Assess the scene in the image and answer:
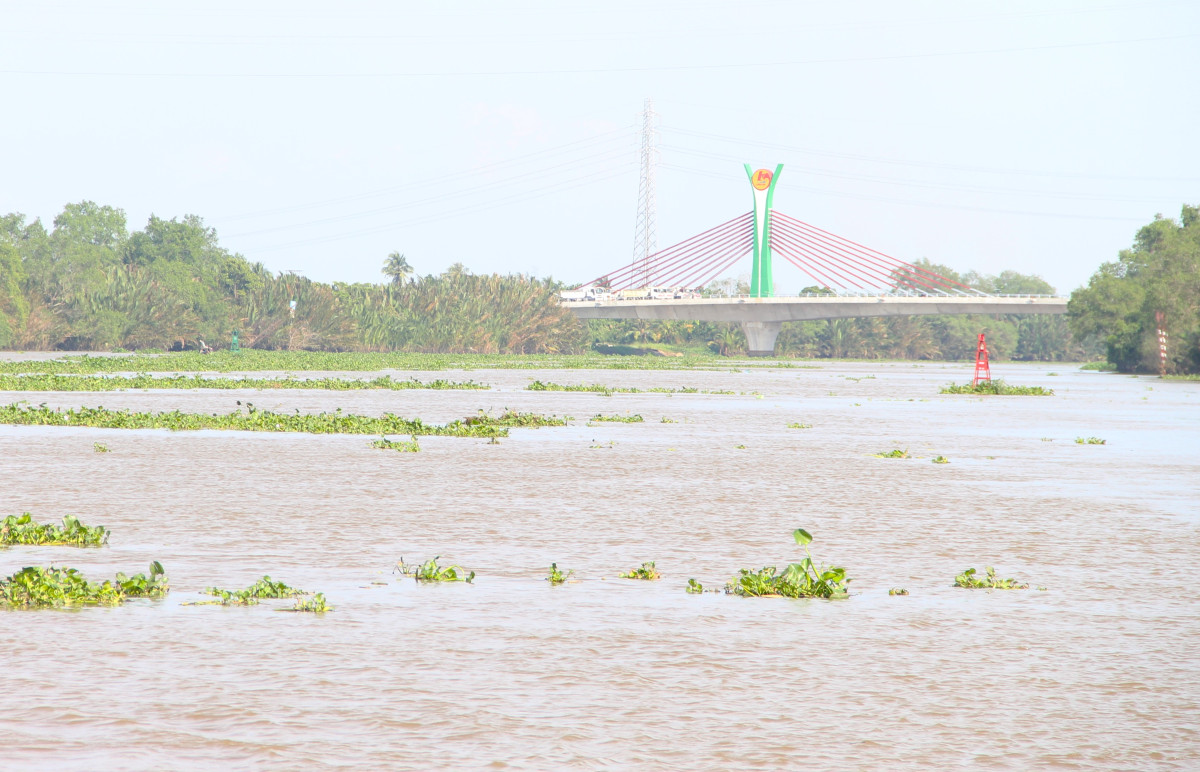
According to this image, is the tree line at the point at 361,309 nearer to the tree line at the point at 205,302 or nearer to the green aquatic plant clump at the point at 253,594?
the tree line at the point at 205,302

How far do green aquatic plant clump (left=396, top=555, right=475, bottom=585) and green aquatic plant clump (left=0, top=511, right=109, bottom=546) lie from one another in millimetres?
2879

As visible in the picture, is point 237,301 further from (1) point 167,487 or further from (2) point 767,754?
(2) point 767,754

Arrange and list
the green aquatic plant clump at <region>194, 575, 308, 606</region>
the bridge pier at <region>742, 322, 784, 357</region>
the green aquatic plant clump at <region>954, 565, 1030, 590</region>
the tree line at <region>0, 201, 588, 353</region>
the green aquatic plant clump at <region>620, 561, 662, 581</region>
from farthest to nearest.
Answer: the bridge pier at <region>742, 322, 784, 357</region> < the tree line at <region>0, 201, 588, 353</region> < the green aquatic plant clump at <region>620, 561, 662, 581</region> < the green aquatic plant clump at <region>954, 565, 1030, 590</region> < the green aquatic plant clump at <region>194, 575, 308, 606</region>

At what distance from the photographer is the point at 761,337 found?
5256 inches

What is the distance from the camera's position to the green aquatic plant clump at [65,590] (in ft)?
30.2

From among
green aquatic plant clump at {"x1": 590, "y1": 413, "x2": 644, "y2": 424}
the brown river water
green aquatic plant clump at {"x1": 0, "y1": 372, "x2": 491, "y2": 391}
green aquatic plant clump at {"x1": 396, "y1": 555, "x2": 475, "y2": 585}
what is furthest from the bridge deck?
green aquatic plant clump at {"x1": 396, "y1": 555, "x2": 475, "y2": 585}

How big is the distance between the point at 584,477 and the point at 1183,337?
62463mm

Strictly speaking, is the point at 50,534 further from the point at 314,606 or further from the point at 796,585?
the point at 796,585

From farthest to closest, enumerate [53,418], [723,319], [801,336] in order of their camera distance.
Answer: [801,336], [723,319], [53,418]

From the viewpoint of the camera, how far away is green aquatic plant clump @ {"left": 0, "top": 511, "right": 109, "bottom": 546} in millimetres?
11805

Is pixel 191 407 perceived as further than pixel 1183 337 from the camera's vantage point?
No

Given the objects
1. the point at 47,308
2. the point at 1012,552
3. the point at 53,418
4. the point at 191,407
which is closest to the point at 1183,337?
the point at 191,407

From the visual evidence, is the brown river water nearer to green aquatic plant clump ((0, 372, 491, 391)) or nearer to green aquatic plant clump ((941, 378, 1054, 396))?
green aquatic plant clump ((0, 372, 491, 391))

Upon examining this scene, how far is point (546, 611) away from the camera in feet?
30.9
